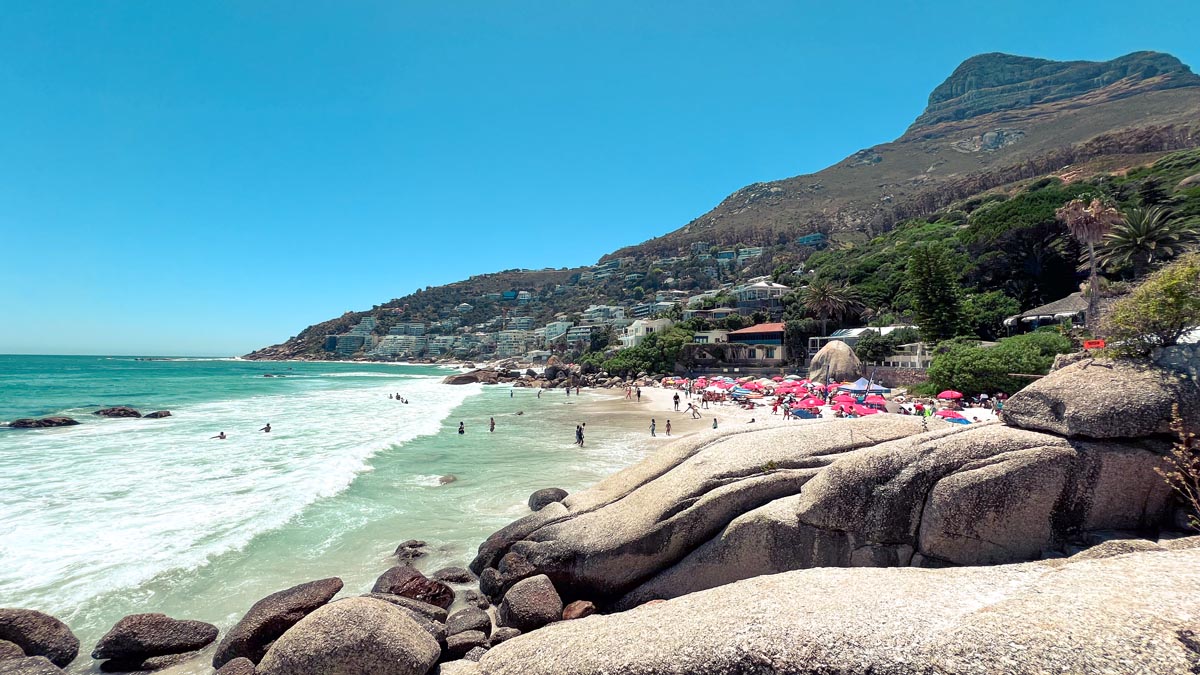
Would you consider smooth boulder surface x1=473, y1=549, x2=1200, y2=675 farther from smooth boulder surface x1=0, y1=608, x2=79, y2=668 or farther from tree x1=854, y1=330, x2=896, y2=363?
tree x1=854, y1=330, x2=896, y2=363

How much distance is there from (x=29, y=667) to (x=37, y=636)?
3.51ft

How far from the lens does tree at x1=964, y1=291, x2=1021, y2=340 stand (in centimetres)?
4491

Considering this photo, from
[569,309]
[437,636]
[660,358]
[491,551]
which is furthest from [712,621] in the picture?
[569,309]

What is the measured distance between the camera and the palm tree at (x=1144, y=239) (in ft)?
107

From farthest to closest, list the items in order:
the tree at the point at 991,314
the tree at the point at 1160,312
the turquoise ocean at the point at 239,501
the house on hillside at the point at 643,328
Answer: the house on hillside at the point at 643,328
the tree at the point at 991,314
the turquoise ocean at the point at 239,501
the tree at the point at 1160,312

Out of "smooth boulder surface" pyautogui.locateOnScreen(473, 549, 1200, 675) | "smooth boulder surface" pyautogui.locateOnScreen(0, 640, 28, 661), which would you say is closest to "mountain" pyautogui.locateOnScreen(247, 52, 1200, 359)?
"smooth boulder surface" pyautogui.locateOnScreen(473, 549, 1200, 675)

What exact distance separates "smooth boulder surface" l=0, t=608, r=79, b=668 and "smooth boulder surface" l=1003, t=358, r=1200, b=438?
14834 millimetres

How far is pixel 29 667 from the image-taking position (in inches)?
292

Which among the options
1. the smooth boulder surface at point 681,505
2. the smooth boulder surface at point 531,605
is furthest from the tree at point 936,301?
the smooth boulder surface at point 531,605

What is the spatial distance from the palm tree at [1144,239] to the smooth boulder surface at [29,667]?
47941 mm

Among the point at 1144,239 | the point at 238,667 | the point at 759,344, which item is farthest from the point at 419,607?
the point at 759,344

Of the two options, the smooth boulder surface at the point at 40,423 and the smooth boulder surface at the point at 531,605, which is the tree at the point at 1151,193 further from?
the smooth boulder surface at the point at 40,423

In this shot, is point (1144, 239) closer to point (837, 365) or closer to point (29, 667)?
point (837, 365)

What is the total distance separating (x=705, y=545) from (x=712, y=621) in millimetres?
3874
